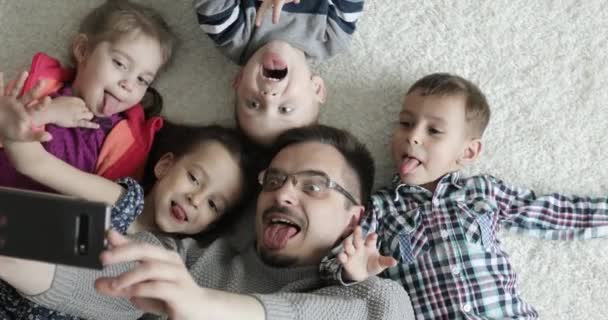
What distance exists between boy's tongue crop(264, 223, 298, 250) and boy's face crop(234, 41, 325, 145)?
198 millimetres

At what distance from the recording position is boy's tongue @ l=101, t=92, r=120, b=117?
1.17m

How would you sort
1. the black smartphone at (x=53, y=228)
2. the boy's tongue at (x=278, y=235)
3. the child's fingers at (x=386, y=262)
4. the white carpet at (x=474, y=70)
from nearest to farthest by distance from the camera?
the black smartphone at (x=53, y=228) < the child's fingers at (x=386, y=262) < the boy's tongue at (x=278, y=235) < the white carpet at (x=474, y=70)

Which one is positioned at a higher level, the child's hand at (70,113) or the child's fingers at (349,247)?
the child's hand at (70,113)

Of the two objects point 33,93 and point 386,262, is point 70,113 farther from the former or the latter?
point 386,262

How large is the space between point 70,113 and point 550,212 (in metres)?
0.96

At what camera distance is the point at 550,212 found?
48.9 inches


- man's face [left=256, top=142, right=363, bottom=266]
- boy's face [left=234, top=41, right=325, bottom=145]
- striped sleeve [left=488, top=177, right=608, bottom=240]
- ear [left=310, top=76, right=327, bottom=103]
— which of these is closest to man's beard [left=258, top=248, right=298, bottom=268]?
man's face [left=256, top=142, right=363, bottom=266]

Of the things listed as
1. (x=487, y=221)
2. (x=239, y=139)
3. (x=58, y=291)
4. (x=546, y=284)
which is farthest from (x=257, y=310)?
(x=546, y=284)

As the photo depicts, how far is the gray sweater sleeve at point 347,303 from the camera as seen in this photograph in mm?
844

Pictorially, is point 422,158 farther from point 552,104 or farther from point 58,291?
point 58,291

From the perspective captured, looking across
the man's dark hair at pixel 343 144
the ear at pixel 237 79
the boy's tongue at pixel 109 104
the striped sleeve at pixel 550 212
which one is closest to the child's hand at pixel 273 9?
the ear at pixel 237 79

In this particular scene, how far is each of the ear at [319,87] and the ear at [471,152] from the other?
30 centimetres

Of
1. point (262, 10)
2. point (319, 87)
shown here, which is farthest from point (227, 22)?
point (319, 87)

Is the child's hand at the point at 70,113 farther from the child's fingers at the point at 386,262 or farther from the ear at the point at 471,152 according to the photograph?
the ear at the point at 471,152
